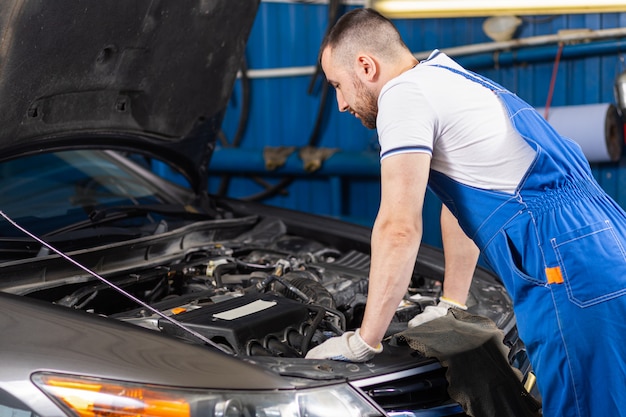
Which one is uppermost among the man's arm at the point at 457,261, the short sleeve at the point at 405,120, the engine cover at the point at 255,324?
the short sleeve at the point at 405,120

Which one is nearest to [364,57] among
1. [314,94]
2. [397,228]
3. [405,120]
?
[405,120]

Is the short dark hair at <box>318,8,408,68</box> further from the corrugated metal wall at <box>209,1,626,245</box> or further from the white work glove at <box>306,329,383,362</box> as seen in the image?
the corrugated metal wall at <box>209,1,626,245</box>

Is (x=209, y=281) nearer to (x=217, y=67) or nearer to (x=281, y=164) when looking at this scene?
(x=217, y=67)

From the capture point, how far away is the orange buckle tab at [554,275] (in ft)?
6.10

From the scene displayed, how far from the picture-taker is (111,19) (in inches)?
93.1

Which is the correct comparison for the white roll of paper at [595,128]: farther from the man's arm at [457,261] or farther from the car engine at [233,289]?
the man's arm at [457,261]

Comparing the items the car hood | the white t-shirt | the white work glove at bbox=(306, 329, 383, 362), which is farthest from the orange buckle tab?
the car hood

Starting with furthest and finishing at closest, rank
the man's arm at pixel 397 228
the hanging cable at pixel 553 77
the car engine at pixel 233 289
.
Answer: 1. the hanging cable at pixel 553 77
2. the car engine at pixel 233 289
3. the man's arm at pixel 397 228

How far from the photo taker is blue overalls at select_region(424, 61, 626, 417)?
6.06 ft

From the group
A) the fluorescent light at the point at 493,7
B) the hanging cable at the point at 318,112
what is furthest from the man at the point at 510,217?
the hanging cable at the point at 318,112

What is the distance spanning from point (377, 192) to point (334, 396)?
4.06 m

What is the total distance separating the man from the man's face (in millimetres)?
17

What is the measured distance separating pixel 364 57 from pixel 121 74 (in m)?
0.99

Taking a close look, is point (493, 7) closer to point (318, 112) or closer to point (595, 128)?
point (595, 128)
